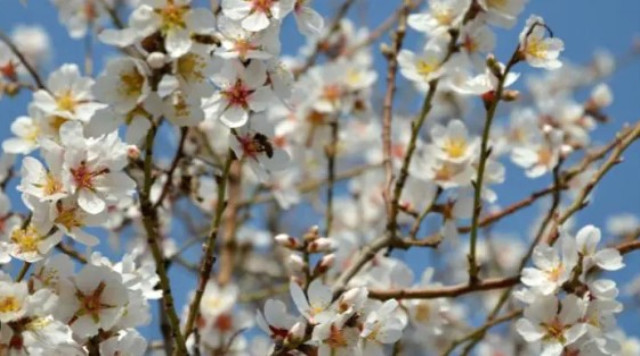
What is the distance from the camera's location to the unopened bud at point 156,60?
159 centimetres

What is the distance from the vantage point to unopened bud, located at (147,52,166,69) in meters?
1.59

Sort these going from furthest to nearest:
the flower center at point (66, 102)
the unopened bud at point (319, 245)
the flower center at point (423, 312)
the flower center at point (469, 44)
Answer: the flower center at point (423, 312) → the flower center at point (469, 44) → the flower center at point (66, 102) → the unopened bud at point (319, 245)

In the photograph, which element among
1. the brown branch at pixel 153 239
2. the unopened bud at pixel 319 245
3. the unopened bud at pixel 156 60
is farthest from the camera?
the unopened bud at pixel 319 245

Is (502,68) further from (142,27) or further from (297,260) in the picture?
(142,27)

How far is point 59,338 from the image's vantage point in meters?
1.67

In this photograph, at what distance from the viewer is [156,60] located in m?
1.59

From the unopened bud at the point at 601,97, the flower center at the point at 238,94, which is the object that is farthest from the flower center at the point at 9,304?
the unopened bud at the point at 601,97

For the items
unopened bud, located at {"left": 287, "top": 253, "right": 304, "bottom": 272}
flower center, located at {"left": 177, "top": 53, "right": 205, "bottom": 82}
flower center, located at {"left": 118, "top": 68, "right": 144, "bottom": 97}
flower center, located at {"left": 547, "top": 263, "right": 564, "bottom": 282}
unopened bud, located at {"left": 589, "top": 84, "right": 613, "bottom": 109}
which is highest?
flower center, located at {"left": 177, "top": 53, "right": 205, "bottom": 82}

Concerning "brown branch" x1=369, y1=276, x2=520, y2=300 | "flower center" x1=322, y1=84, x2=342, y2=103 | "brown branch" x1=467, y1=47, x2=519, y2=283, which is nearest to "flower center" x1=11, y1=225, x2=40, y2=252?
"brown branch" x1=369, y1=276, x2=520, y2=300

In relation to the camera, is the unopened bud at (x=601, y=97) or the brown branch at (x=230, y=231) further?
the brown branch at (x=230, y=231)

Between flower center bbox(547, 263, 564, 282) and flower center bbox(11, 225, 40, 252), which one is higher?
flower center bbox(11, 225, 40, 252)

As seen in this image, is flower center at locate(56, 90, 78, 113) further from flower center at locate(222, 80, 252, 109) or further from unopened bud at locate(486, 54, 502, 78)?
unopened bud at locate(486, 54, 502, 78)

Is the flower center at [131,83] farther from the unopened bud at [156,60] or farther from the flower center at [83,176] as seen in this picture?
the flower center at [83,176]

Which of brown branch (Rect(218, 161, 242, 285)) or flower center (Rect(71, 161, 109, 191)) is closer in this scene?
flower center (Rect(71, 161, 109, 191))
